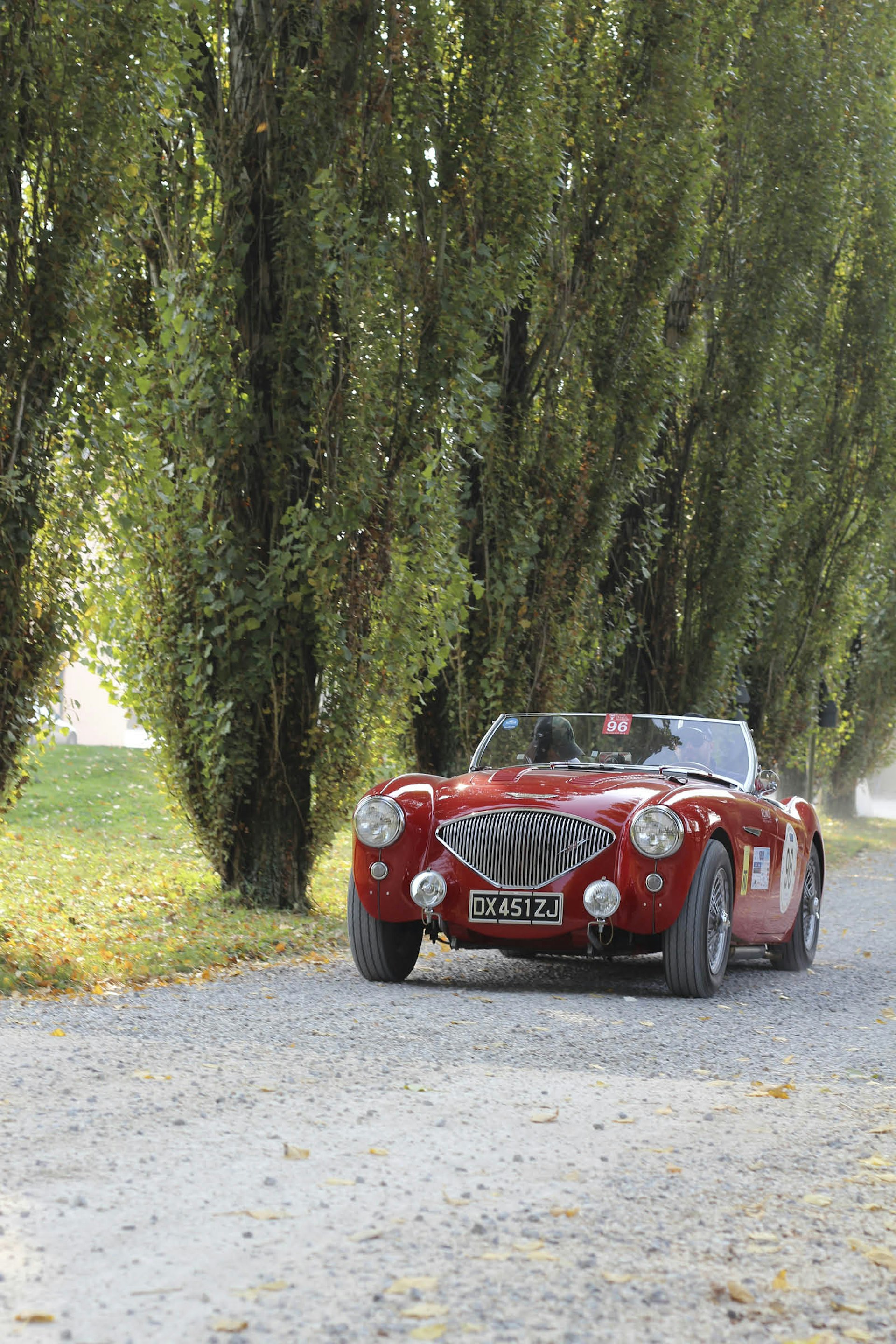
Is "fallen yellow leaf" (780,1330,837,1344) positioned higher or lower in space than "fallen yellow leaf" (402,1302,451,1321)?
lower

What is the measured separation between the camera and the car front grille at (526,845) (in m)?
8.31

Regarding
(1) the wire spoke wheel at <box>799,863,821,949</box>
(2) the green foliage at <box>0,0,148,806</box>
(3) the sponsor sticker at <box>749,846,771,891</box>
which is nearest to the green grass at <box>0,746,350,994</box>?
(2) the green foliage at <box>0,0,148,806</box>

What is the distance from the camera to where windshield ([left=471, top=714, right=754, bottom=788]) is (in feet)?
31.9

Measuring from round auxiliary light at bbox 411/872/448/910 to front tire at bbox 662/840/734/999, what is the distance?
1.15 meters

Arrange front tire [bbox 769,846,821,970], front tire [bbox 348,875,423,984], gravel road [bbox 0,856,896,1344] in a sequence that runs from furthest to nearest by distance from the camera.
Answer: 1. front tire [bbox 769,846,821,970]
2. front tire [bbox 348,875,423,984]
3. gravel road [bbox 0,856,896,1344]

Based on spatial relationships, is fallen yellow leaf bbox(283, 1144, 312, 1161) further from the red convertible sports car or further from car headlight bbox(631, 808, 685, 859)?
car headlight bbox(631, 808, 685, 859)

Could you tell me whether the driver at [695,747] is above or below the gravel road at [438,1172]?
above

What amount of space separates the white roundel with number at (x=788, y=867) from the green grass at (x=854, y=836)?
1089 centimetres

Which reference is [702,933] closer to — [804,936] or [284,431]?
[804,936]

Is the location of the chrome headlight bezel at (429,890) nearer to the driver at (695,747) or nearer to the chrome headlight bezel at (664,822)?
the chrome headlight bezel at (664,822)

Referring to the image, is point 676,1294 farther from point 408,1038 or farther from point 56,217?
point 56,217

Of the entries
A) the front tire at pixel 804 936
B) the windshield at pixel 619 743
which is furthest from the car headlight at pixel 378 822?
the front tire at pixel 804 936

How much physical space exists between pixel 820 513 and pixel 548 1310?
21.2m

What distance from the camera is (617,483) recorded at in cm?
1587
